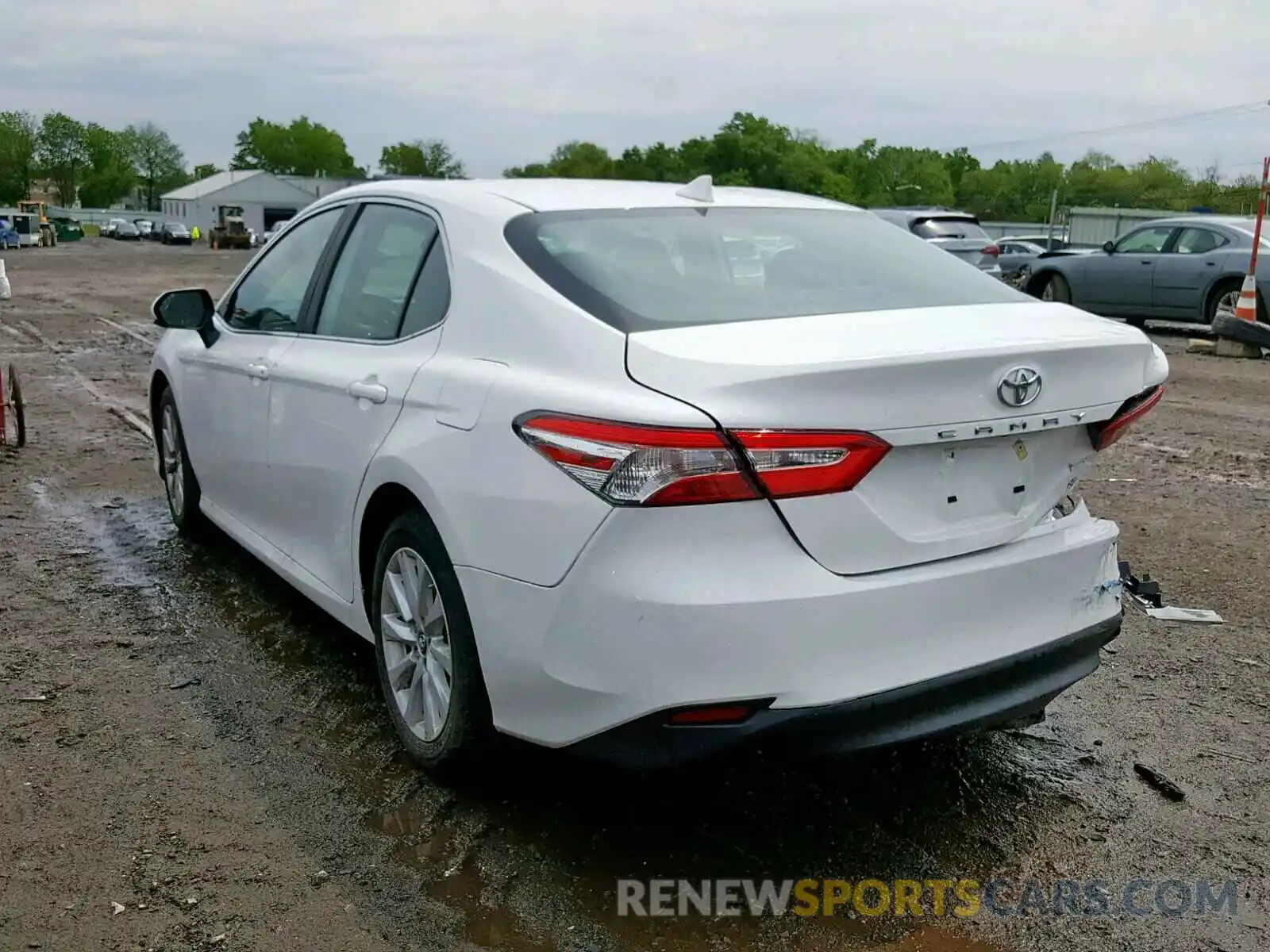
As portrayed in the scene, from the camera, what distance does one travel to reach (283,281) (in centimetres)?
474

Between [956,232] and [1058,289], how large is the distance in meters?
2.18

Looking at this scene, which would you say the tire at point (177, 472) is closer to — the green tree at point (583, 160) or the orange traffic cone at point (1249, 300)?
the orange traffic cone at point (1249, 300)

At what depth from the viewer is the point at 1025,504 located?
9.91 feet

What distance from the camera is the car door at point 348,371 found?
3.59 meters

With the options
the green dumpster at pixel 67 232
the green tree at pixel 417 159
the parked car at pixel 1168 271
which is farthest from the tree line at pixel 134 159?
the parked car at pixel 1168 271

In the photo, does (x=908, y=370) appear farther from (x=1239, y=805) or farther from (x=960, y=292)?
(x=1239, y=805)

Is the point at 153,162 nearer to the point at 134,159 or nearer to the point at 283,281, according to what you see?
the point at 134,159

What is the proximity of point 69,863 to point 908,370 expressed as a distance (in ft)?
7.68

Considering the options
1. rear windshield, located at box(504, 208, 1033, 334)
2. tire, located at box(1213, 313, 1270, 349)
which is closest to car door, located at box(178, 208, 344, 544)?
rear windshield, located at box(504, 208, 1033, 334)

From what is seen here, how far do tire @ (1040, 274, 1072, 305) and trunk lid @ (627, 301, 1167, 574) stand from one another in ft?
48.1

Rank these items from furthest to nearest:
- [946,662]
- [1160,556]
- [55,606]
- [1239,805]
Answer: [1160,556] → [55,606] → [1239,805] → [946,662]

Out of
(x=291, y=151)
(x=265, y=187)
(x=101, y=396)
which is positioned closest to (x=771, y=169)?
(x=265, y=187)

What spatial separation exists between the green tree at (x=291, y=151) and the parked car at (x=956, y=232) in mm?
142717

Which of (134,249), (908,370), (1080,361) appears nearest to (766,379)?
(908,370)
